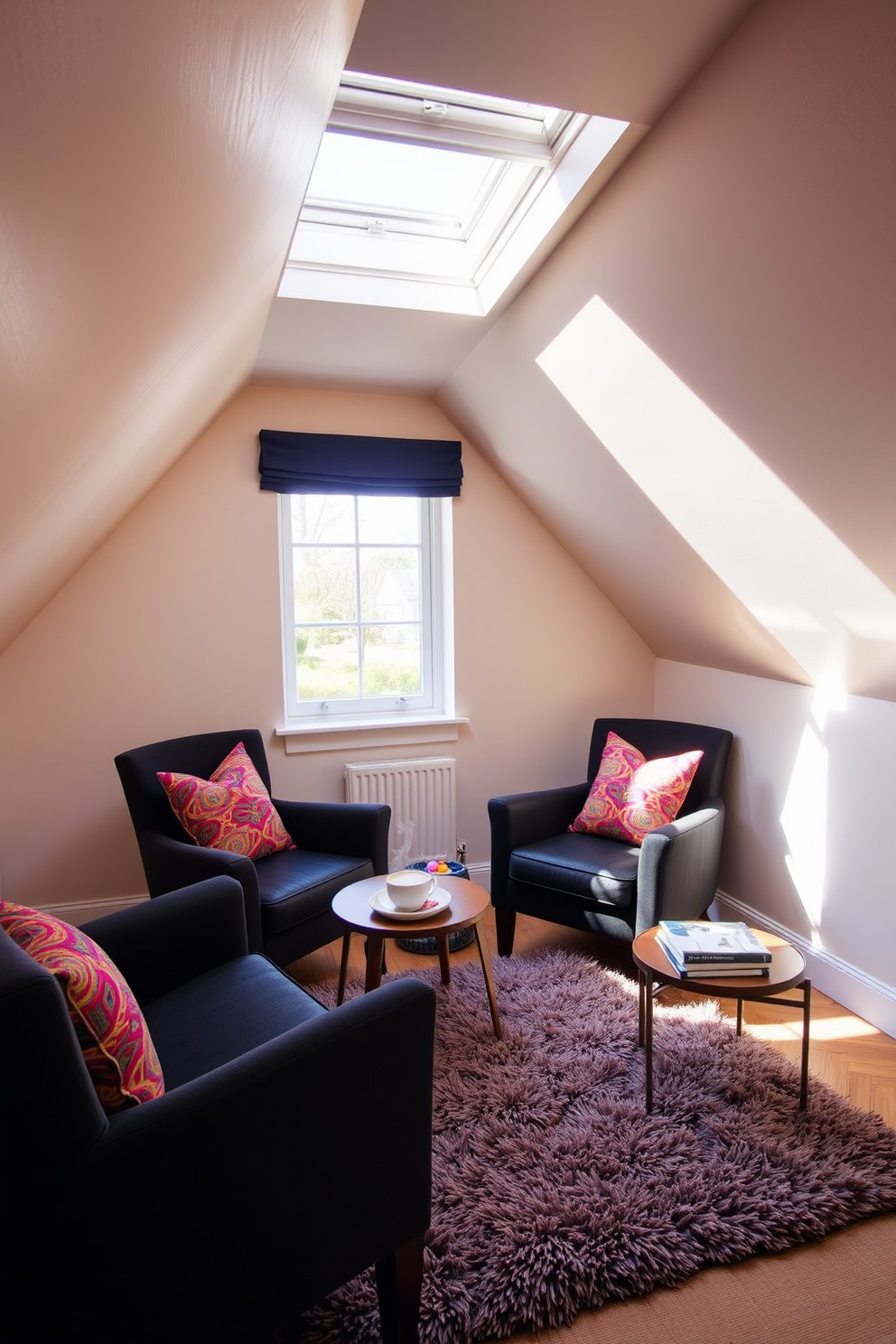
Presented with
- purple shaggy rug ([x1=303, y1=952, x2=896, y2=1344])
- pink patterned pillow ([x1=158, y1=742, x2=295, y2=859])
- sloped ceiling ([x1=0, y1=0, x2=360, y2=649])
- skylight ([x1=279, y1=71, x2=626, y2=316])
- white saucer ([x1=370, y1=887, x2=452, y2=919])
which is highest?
skylight ([x1=279, y1=71, x2=626, y2=316])

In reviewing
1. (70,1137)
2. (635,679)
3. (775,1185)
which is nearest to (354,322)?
(635,679)

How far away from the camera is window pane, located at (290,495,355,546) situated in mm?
3971

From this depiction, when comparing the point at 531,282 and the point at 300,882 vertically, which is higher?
the point at 531,282

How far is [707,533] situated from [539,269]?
1.07 meters

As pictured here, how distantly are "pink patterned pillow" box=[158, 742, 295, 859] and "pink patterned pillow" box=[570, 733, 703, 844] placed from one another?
1310 mm

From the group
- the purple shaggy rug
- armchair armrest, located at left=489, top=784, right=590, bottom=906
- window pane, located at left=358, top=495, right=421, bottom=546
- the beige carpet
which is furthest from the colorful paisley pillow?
window pane, located at left=358, top=495, right=421, bottom=546

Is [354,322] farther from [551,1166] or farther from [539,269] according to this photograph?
[551,1166]

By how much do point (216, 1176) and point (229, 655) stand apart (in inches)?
104

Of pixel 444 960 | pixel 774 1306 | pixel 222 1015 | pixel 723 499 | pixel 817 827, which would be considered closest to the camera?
pixel 774 1306

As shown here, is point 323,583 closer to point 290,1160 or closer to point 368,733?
point 368,733

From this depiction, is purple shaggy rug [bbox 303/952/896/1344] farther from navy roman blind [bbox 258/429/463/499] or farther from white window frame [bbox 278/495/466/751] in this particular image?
navy roman blind [bbox 258/429/463/499]

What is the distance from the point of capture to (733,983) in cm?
225

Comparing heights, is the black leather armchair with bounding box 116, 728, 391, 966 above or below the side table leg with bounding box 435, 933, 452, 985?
A: above

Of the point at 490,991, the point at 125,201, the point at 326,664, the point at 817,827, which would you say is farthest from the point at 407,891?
the point at 125,201
